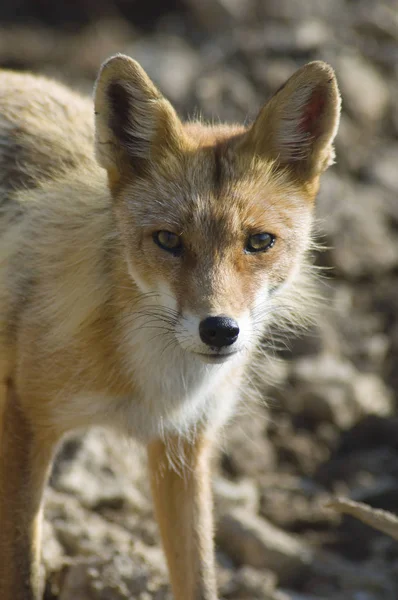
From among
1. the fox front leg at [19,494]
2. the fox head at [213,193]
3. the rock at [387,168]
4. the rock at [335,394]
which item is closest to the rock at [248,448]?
the rock at [335,394]

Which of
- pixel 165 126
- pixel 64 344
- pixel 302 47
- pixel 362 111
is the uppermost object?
pixel 302 47

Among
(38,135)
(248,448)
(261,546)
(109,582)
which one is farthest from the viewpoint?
(248,448)

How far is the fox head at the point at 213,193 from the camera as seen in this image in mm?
4730

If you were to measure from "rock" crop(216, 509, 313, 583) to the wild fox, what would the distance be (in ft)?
3.45

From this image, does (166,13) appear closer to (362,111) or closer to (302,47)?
(302,47)

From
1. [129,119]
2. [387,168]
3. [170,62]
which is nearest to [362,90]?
[387,168]

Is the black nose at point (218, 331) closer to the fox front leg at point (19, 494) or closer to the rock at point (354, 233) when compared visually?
the fox front leg at point (19, 494)

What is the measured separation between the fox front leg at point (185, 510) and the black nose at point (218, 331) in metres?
1.40

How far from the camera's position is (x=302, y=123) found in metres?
5.26

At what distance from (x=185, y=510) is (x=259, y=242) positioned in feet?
6.13

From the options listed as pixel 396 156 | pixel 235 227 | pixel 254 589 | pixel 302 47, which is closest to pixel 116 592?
pixel 254 589

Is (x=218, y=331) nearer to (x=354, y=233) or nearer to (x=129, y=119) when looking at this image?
(x=129, y=119)

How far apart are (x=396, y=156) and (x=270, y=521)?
5.17 meters

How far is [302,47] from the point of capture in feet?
37.8
